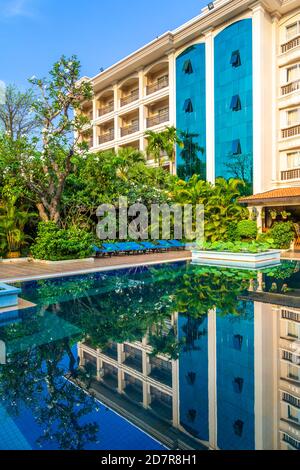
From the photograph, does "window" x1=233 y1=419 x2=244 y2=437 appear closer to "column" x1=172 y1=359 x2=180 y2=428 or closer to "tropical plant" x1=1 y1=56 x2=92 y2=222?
"column" x1=172 y1=359 x2=180 y2=428

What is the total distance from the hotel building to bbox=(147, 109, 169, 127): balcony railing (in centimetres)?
71

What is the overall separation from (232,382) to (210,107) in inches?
878

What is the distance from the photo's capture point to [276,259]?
1470 cm

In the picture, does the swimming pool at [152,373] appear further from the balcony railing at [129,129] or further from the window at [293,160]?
the balcony railing at [129,129]

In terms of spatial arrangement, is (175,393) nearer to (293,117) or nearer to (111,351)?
(111,351)

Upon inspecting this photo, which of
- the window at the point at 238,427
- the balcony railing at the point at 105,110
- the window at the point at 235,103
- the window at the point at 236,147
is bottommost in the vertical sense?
the window at the point at 238,427

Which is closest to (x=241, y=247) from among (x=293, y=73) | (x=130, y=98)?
(x=293, y=73)

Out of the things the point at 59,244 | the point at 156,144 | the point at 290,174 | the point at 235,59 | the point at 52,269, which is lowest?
the point at 52,269

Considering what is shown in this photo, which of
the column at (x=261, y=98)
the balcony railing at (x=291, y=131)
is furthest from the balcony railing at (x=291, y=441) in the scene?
the balcony railing at (x=291, y=131)

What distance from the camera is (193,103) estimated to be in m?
24.6

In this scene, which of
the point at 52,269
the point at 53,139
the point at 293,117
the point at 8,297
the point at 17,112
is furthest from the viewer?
the point at 17,112

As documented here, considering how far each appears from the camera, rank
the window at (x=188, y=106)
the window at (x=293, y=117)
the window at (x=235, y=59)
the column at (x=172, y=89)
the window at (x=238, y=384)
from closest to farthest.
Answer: the window at (x=238, y=384) → the window at (x=293, y=117) → the window at (x=235, y=59) → the window at (x=188, y=106) → the column at (x=172, y=89)

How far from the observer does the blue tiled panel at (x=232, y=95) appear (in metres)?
21.5

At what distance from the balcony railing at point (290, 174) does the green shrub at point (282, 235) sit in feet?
11.0
